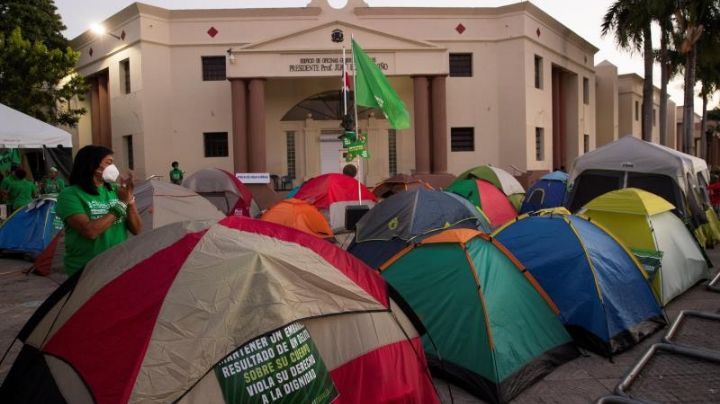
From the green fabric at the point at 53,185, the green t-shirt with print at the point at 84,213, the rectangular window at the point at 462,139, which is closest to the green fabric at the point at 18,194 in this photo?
the green fabric at the point at 53,185

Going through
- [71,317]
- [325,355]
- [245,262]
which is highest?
[245,262]

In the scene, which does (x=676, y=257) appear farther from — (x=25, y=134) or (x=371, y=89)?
(x=25, y=134)

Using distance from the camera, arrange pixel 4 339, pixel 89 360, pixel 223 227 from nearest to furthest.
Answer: pixel 89 360, pixel 223 227, pixel 4 339

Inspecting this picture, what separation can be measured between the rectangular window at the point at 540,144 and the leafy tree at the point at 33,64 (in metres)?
20.1

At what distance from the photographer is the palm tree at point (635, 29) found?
2056 cm

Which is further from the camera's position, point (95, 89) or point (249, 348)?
point (95, 89)

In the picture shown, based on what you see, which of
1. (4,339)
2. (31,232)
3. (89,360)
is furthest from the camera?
(31,232)

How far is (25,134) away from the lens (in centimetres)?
1181

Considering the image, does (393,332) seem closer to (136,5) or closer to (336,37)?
(336,37)

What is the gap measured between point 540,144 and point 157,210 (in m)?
20.0

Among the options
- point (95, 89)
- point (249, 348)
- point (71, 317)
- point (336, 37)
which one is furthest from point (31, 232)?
point (95, 89)

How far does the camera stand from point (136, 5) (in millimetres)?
21750

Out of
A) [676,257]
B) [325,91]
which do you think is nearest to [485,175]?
[676,257]

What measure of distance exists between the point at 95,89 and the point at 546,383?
27.1 meters
